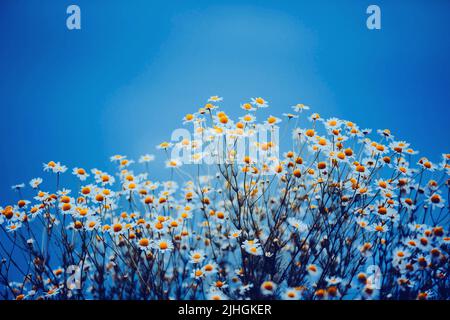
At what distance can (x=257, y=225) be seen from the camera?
1394 mm

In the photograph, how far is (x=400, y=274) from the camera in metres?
1.26

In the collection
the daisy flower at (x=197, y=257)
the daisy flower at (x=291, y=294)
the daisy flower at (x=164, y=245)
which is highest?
the daisy flower at (x=164, y=245)

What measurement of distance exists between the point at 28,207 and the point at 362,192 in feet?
5.21

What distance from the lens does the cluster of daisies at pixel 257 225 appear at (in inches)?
50.3

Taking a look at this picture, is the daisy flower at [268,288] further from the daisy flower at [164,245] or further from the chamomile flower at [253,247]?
Answer: the daisy flower at [164,245]

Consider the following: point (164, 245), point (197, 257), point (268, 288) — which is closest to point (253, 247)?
point (268, 288)

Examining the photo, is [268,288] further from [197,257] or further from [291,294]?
[197,257]

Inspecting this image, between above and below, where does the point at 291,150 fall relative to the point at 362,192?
above

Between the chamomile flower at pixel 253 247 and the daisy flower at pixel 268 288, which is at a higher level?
the chamomile flower at pixel 253 247

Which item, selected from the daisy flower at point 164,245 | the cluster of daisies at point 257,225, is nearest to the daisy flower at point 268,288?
the cluster of daisies at point 257,225

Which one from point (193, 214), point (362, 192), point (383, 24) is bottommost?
point (193, 214)
